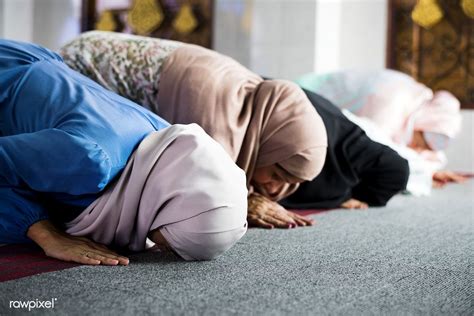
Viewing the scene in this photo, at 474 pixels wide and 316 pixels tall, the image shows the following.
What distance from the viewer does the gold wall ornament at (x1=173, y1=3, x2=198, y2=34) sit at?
208 inches

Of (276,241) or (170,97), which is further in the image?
(170,97)

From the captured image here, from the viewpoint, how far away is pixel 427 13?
15.8ft

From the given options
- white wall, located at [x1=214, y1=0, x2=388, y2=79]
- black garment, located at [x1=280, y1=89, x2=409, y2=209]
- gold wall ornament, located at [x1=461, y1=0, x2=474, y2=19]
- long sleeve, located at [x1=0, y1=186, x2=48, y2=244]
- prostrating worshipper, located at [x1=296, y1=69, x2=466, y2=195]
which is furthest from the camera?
white wall, located at [x1=214, y1=0, x2=388, y2=79]

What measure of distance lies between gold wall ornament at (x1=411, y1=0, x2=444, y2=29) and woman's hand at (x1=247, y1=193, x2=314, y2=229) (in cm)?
301

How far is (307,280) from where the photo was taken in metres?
1.44

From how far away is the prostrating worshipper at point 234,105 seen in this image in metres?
2.16

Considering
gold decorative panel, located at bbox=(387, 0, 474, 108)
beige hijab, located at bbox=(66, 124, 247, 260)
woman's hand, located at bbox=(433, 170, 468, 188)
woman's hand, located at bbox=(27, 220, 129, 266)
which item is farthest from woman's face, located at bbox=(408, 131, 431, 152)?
woman's hand, located at bbox=(27, 220, 129, 266)

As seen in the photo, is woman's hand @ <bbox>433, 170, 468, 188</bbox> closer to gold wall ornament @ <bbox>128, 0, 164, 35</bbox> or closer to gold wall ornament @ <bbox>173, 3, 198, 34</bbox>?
gold wall ornament @ <bbox>173, 3, 198, 34</bbox>

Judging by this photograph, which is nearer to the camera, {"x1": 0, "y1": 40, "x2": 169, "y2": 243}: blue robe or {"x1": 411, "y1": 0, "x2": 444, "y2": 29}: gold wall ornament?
{"x1": 0, "y1": 40, "x2": 169, "y2": 243}: blue robe

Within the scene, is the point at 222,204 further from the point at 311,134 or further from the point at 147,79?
the point at 147,79

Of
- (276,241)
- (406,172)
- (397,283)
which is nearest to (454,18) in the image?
(406,172)

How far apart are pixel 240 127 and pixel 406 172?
848 mm

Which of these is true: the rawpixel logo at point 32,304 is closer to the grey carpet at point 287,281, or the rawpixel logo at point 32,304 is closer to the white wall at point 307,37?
the grey carpet at point 287,281

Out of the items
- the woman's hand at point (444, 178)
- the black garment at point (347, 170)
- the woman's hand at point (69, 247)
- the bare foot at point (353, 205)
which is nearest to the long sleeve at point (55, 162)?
the woman's hand at point (69, 247)
